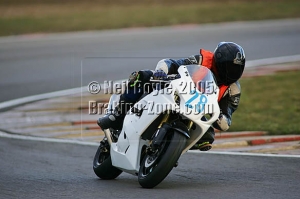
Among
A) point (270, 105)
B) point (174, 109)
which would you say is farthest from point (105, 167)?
point (270, 105)

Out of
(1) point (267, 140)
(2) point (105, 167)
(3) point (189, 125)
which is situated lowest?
(1) point (267, 140)

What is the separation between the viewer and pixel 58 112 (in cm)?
1186

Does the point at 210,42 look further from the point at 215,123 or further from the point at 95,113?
the point at 215,123

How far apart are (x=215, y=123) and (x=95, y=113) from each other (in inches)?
200

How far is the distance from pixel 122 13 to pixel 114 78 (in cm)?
1016

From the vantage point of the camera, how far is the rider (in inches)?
271

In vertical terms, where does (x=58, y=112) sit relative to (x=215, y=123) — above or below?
below

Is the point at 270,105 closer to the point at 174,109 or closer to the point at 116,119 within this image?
the point at 116,119

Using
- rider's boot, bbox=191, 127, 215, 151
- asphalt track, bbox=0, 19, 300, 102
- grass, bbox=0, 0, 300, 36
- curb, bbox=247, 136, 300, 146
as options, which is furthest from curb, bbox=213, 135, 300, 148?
grass, bbox=0, 0, 300, 36

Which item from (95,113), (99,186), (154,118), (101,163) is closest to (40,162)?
(101,163)

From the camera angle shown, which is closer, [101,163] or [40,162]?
[101,163]

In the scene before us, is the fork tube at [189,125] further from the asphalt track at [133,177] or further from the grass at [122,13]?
the grass at [122,13]

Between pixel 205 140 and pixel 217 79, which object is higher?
pixel 217 79

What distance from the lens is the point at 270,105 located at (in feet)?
40.0
